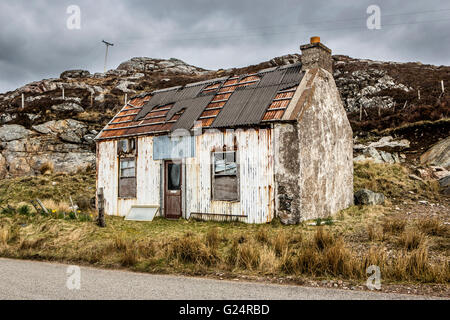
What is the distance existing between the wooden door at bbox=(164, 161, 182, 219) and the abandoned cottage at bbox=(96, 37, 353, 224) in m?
0.04

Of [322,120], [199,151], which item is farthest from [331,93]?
[199,151]

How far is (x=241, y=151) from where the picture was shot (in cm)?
1209

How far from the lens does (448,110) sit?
2777 cm

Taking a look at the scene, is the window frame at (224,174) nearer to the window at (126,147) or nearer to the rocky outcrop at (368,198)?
the window at (126,147)

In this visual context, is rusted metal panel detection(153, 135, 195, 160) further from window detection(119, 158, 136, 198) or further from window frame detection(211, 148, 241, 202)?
window detection(119, 158, 136, 198)

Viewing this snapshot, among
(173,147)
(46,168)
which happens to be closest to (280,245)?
(173,147)

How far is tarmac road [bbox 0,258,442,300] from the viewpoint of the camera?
513 cm

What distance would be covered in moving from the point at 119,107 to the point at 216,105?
82.7 feet

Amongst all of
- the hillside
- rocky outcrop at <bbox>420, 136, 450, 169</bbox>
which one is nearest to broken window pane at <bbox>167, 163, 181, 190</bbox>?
rocky outcrop at <bbox>420, 136, 450, 169</bbox>

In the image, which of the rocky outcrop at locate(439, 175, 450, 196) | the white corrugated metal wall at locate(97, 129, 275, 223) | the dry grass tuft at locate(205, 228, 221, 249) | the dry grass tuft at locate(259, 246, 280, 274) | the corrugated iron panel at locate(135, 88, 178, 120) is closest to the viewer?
the dry grass tuft at locate(259, 246, 280, 274)

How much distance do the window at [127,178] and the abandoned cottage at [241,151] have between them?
44 mm

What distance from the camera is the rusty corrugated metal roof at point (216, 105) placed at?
40.7 feet

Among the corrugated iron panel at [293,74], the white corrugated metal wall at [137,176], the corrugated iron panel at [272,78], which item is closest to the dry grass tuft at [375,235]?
the corrugated iron panel at [293,74]
